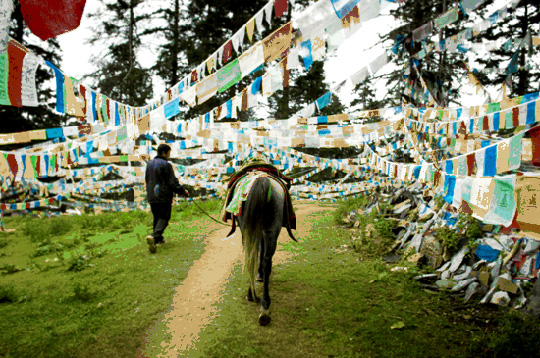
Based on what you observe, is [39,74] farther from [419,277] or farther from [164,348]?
[419,277]

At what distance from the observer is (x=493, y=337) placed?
2.63m

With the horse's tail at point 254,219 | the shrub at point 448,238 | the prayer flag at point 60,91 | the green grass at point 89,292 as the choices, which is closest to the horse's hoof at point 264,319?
the horse's tail at point 254,219

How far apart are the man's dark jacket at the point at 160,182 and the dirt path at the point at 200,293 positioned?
55.6 inches

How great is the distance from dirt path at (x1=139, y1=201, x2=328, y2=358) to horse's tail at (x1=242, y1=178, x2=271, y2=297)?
29.2 inches

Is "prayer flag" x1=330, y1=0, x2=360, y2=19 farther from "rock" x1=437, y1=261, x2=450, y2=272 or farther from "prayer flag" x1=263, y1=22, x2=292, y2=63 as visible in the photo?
"rock" x1=437, y1=261, x2=450, y2=272

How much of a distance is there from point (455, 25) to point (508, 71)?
623 centimetres

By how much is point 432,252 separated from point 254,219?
121 inches

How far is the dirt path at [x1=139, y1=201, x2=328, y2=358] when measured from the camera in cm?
291

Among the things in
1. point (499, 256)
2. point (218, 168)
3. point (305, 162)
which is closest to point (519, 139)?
point (499, 256)

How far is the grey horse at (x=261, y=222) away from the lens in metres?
3.32

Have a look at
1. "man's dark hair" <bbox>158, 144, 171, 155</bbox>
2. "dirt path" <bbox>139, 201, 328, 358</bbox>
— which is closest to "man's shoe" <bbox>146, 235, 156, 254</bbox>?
"dirt path" <bbox>139, 201, 328, 358</bbox>

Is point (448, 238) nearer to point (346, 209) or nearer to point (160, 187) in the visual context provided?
point (346, 209)

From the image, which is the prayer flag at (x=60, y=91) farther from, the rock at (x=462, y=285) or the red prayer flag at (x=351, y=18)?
the rock at (x=462, y=285)

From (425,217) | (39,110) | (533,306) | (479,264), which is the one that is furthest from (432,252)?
(39,110)
